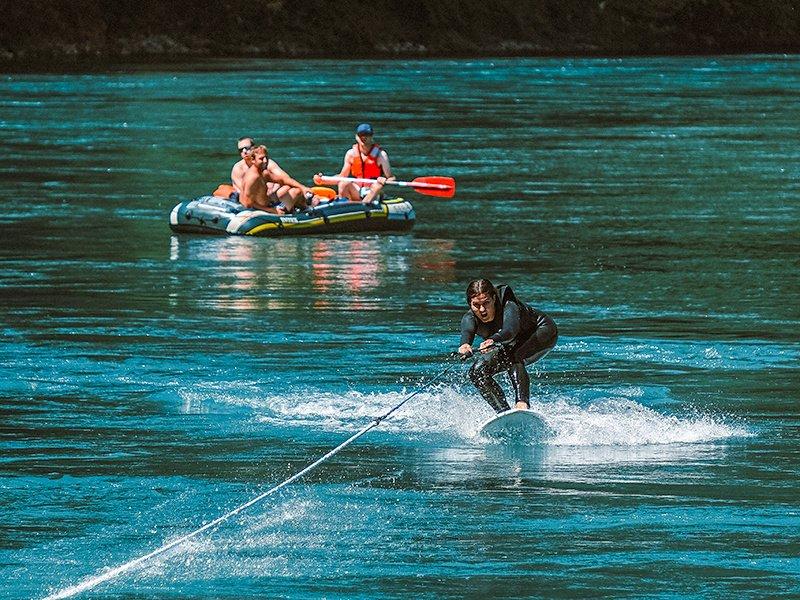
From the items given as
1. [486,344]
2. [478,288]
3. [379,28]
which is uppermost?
[379,28]

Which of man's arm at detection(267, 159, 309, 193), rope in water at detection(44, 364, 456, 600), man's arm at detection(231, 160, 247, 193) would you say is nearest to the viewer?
rope in water at detection(44, 364, 456, 600)

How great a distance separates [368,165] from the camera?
27.9 meters

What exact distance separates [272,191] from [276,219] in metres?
0.52

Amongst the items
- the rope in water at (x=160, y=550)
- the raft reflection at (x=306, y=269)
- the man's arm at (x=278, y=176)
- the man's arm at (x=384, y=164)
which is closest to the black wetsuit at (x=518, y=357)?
the rope in water at (x=160, y=550)

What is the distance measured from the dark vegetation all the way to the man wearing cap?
76025mm

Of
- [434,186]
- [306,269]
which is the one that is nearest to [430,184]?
[434,186]

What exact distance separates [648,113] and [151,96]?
1759 centimetres

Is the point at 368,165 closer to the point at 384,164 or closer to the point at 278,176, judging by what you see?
the point at 384,164

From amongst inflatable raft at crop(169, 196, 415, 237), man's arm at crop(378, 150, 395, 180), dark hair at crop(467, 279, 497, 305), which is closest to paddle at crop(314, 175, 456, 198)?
man's arm at crop(378, 150, 395, 180)

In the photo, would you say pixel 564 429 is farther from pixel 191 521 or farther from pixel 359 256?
pixel 359 256

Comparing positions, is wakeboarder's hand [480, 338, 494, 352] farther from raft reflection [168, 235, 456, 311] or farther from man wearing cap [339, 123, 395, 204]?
→ man wearing cap [339, 123, 395, 204]

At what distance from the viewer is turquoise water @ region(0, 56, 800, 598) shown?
10797 mm

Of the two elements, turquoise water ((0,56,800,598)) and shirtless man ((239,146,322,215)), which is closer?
turquoise water ((0,56,800,598))

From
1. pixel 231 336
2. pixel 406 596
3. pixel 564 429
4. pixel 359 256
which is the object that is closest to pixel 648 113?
pixel 359 256
